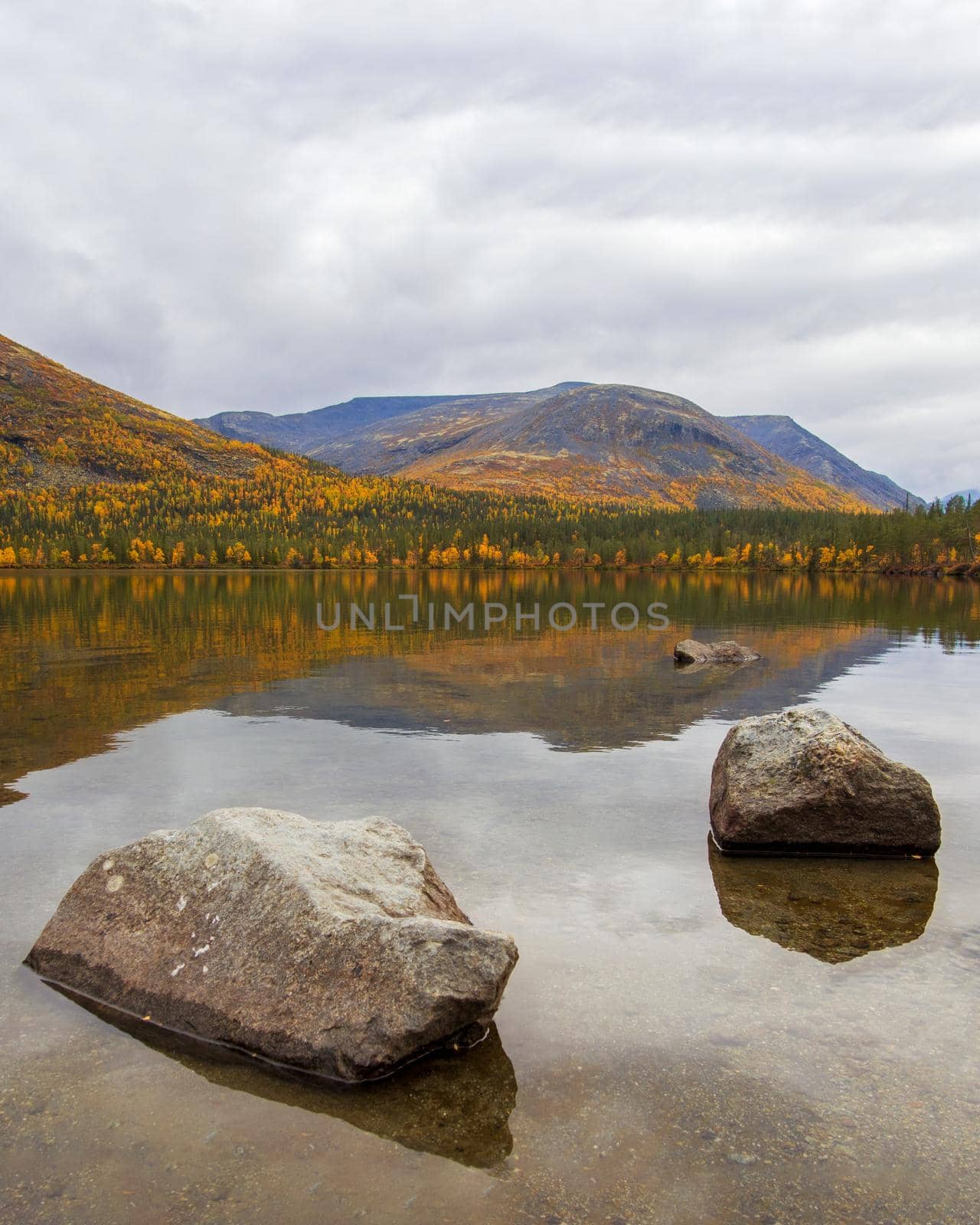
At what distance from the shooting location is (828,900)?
12.8 m

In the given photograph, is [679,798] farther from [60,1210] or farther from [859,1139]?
[60,1210]

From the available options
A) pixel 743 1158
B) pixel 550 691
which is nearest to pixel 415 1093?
pixel 743 1158

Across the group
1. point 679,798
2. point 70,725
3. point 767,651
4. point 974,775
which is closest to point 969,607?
point 767,651

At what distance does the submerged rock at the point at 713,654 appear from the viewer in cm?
4128

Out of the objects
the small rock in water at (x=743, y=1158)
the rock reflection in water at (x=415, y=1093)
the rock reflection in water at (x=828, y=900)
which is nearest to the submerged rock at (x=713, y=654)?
the rock reflection in water at (x=828, y=900)

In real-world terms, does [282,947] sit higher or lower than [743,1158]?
higher

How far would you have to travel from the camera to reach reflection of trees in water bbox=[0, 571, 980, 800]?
26172 millimetres

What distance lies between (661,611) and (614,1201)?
250ft

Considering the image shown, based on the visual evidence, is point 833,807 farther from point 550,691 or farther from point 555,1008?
point 550,691

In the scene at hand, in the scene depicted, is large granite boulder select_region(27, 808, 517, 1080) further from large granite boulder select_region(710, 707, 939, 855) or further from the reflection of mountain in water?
the reflection of mountain in water

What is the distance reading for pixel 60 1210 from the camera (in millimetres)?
6438

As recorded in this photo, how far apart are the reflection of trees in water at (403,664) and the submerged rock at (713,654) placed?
1.22m

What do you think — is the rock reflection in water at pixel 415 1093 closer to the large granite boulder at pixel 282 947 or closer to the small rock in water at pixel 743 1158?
the large granite boulder at pixel 282 947

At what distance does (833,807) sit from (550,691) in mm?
17977
